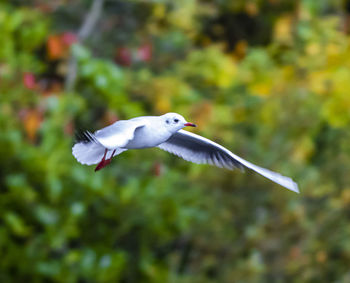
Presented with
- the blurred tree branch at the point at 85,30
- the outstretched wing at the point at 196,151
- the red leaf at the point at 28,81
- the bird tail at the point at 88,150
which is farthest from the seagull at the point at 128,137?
the blurred tree branch at the point at 85,30

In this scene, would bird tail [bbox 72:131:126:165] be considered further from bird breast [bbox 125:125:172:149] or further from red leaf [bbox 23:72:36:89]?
red leaf [bbox 23:72:36:89]

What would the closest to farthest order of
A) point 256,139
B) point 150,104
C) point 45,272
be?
1. point 45,272
2. point 256,139
3. point 150,104

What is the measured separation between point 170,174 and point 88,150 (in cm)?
320

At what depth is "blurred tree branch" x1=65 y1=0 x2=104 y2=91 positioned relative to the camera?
4.93 m

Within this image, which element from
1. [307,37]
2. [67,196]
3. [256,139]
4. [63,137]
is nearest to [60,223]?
[67,196]

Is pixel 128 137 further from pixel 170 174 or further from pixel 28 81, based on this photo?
pixel 28 81

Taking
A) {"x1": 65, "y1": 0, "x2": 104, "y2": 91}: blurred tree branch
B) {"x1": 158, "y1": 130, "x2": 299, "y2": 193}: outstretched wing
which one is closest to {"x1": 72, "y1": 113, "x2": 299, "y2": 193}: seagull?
{"x1": 158, "y1": 130, "x2": 299, "y2": 193}: outstretched wing

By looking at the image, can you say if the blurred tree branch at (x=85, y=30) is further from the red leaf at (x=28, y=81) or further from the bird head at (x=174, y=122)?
the bird head at (x=174, y=122)

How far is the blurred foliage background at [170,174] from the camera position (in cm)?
439

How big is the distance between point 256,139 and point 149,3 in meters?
1.61

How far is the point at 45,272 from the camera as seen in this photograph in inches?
171

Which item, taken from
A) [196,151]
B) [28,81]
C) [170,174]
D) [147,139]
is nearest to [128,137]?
[147,139]

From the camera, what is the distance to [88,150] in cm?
133

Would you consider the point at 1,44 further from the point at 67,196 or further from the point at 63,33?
the point at 67,196
